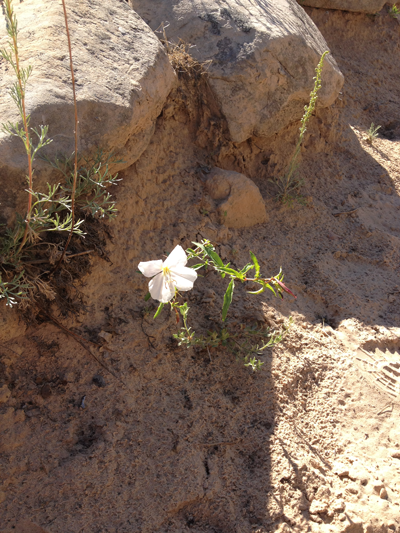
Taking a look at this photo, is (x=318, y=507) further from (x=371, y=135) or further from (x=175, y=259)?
(x=371, y=135)

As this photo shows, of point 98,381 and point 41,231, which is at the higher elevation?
point 41,231

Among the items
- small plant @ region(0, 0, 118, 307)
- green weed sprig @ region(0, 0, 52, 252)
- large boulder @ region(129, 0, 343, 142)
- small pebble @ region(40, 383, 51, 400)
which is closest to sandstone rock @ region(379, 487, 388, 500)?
small pebble @ region(40, 383, 51, 400)

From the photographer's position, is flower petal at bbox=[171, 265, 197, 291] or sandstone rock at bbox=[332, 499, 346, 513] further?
sandstone rock at bbox=[332, 499, 346, 513]

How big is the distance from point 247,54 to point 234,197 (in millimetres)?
1047

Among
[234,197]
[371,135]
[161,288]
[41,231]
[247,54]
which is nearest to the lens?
[161,288]

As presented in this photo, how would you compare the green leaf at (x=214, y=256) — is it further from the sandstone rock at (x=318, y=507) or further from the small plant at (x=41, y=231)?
the sandstone rock at (x=318, y=507)

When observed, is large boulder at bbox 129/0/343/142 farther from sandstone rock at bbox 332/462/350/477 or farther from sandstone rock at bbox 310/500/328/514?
sandstone rock at bbox 310/500/328/514

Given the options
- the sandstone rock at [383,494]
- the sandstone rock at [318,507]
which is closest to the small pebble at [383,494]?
the sandstone rock at [383,494]

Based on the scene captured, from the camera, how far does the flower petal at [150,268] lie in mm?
1731

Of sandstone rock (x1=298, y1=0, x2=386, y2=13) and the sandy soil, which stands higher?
sandstone rock (x1=298, y1=0, x2=386, y2=13)

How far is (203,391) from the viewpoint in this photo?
221 centimetres

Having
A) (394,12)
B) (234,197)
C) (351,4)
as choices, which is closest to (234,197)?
(234,197)

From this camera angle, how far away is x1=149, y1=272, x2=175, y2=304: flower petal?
1716mm

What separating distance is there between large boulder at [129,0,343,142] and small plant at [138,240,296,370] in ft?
4.72
